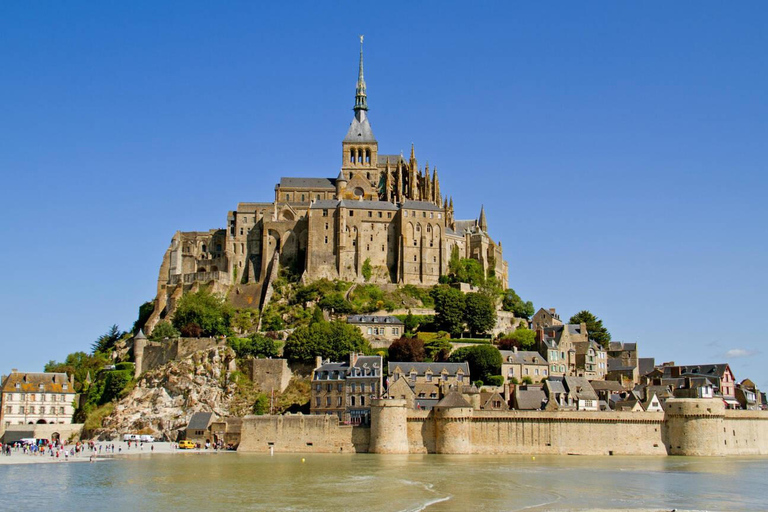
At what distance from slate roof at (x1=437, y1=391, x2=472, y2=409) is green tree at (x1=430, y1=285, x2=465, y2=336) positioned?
55.4 feet

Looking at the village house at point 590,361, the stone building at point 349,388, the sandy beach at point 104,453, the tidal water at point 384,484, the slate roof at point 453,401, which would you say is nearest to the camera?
the tidal water at point 384,484

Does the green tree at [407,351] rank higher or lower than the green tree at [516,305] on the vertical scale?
lower

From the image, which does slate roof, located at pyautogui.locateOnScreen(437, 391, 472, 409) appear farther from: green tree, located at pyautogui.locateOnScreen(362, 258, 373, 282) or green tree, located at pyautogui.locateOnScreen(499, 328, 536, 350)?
green tree, located at pyautogui.locateOnScreen(362, 258, 373, 282)

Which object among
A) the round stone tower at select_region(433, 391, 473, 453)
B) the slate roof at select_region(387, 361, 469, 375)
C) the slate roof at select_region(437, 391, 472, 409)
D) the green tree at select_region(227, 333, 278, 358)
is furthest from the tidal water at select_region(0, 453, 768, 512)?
the green tree at select_region(227, 333, 278, 358)

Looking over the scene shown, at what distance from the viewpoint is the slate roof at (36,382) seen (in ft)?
236

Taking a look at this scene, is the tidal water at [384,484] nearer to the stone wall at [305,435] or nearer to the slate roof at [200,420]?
the stone wall at [305,435]

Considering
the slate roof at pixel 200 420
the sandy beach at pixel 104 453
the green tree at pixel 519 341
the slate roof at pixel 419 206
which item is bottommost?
the sandy beach at pixel 104 453

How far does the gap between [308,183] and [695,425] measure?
47054 millimetres

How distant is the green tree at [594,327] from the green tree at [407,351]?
18250 millimetres

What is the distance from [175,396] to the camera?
6688 cm

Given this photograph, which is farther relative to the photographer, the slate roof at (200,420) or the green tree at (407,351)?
the green tree at (407,351)

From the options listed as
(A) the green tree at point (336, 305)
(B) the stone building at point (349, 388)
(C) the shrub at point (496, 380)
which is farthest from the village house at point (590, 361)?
(B) the stone building at point (349, 388)

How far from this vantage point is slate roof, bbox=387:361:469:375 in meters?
64.8

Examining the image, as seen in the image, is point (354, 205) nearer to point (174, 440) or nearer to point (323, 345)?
point (323, 345)
